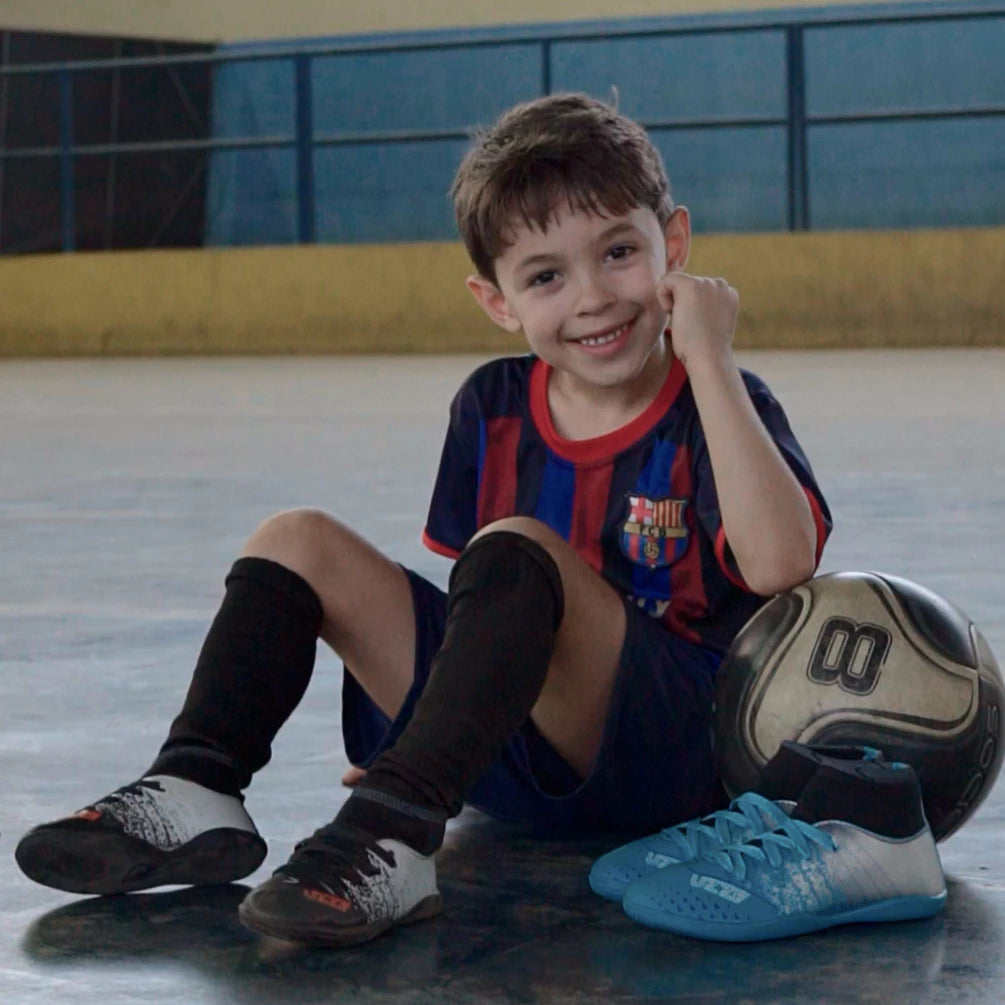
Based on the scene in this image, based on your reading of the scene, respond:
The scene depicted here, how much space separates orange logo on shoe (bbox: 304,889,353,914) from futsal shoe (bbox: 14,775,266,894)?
22 centimetres

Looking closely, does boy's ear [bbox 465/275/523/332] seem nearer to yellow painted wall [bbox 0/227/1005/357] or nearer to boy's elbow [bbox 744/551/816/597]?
boy's elbow [bbox 744/551/816/597]

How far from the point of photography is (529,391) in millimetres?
2266

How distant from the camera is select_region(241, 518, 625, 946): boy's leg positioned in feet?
5.86

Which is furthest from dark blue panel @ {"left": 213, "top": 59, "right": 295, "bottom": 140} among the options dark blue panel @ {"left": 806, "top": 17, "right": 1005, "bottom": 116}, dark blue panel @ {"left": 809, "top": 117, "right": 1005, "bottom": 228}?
dark blue panel @ {"left": 809, "top": 117, "right": 1005, "bottom": 228}

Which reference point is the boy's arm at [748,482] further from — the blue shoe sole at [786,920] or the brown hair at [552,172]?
the blue shoe sole at [786,920]

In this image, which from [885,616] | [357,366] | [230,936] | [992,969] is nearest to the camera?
[992,969]

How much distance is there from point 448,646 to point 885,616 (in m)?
0.41

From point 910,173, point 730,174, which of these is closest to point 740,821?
point 910,173

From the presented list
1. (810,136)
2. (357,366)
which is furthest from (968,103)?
(357,366)

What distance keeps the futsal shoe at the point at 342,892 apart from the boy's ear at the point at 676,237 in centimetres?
73

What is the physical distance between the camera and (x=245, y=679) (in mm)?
2068

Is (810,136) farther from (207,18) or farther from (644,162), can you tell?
(644,162)

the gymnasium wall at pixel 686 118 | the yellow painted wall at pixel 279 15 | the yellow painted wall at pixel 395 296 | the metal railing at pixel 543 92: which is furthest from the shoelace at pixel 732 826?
the yellow painted wall at pixel 279 15

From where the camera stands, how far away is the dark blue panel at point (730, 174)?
45.0 ft
